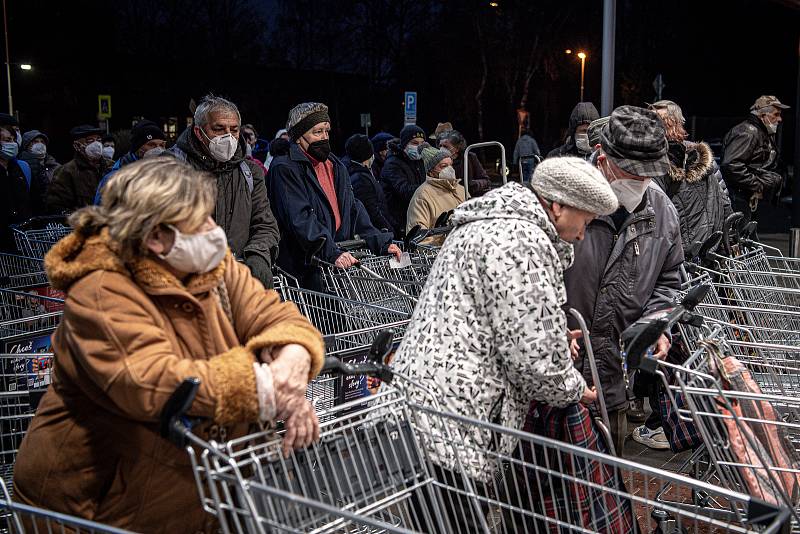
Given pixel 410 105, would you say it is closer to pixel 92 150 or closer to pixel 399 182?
pixel 399 182

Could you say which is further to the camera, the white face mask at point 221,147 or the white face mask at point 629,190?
the white face mask at point 221,147

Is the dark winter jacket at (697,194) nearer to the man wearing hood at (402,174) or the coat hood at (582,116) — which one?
the coat hood at (582,116)

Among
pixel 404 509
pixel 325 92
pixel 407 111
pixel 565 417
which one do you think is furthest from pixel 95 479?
pixel 325 92

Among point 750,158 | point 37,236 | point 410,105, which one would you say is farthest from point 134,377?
point 410,105

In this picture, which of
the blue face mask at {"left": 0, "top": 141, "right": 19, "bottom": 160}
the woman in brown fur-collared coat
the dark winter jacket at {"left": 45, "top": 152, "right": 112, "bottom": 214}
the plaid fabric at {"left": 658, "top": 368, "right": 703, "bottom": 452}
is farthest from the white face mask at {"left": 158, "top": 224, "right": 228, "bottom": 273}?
the blue face mask at {"left": 0, "top": 141, "right": 19, "bottom": 160}

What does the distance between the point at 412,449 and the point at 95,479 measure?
3.23 feet

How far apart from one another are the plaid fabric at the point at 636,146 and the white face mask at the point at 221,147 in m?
2.20

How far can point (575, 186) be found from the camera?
9.85 feet

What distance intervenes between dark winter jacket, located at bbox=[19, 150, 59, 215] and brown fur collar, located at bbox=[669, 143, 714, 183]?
8523 mm

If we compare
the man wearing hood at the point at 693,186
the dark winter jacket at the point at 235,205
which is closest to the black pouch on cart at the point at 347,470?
the dark winter jacket at the point at 235,205

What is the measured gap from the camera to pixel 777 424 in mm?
3209

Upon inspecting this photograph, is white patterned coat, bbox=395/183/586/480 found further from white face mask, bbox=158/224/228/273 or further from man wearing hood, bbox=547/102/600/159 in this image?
man wearing hood, bbox=547/102/600/159

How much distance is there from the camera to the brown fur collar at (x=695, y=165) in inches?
253

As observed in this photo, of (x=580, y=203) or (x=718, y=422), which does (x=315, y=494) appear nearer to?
(x=580, y=203)
